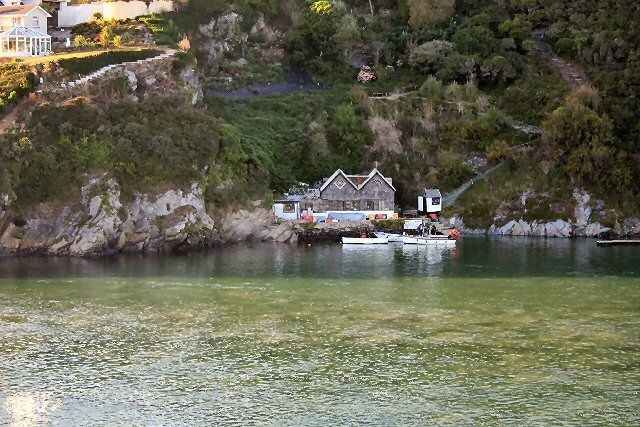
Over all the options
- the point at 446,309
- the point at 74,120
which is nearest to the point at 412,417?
the point at 446,309

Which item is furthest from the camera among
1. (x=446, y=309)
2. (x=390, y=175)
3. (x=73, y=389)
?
(x=390, y=175)

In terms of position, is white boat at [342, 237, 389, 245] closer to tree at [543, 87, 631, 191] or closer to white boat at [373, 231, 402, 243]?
white boat at [373, 231, 402, 243]

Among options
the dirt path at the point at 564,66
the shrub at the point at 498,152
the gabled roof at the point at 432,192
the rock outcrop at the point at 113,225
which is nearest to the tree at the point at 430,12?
the dirt path at the point at 564,66

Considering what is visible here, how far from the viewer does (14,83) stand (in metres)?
80.3

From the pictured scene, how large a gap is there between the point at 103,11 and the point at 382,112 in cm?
2678

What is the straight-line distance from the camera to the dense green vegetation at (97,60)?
84312mm

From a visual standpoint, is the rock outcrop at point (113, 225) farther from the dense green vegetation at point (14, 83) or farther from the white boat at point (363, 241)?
the dense green vegetation at point (14, 83)

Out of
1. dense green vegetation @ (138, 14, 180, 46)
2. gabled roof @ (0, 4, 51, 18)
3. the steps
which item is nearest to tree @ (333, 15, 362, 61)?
dense green vegetation @ (138, 14, 180, 46)

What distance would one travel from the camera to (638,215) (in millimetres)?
87062

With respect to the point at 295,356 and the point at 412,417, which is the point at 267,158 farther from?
the point at 412,417

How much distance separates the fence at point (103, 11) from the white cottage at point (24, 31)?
3309 mm

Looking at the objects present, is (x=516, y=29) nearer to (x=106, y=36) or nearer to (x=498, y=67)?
(x=498, y=67)

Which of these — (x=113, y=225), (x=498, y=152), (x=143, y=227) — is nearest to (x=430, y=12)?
(x=498, y=152)

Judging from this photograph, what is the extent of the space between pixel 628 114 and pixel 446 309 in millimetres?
44225
